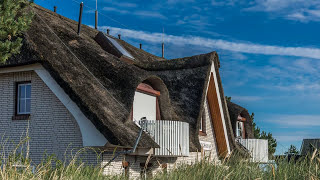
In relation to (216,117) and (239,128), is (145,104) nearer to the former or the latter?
(216,117)

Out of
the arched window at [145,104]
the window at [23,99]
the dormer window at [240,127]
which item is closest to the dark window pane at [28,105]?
the window at [23,99]


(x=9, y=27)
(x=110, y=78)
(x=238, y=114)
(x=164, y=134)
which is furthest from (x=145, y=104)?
(x=238, y=114)

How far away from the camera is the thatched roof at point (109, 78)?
15.9m

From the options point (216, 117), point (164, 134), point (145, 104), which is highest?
point (145, 104)

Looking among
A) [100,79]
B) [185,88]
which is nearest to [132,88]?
[100,79]

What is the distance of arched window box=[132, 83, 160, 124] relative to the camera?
1912 cm

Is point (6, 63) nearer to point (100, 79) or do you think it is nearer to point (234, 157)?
point (100, 79)

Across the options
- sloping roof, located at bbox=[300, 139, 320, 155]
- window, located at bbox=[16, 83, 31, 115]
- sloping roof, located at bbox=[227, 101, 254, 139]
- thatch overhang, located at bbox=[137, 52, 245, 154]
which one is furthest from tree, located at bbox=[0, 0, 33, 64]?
sloping roof, located at bbox=[227, 101, 254, 139]

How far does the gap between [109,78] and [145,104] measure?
6.46 feet

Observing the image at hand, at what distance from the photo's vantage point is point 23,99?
17.8 m

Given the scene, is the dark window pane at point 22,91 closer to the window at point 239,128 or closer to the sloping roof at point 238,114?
the sloping roof at point 238,114

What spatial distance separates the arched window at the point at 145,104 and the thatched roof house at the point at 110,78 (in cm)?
32

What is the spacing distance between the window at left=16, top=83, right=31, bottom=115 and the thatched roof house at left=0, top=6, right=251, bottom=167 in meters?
1.05

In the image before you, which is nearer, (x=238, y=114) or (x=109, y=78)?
(x=109, y=78)
